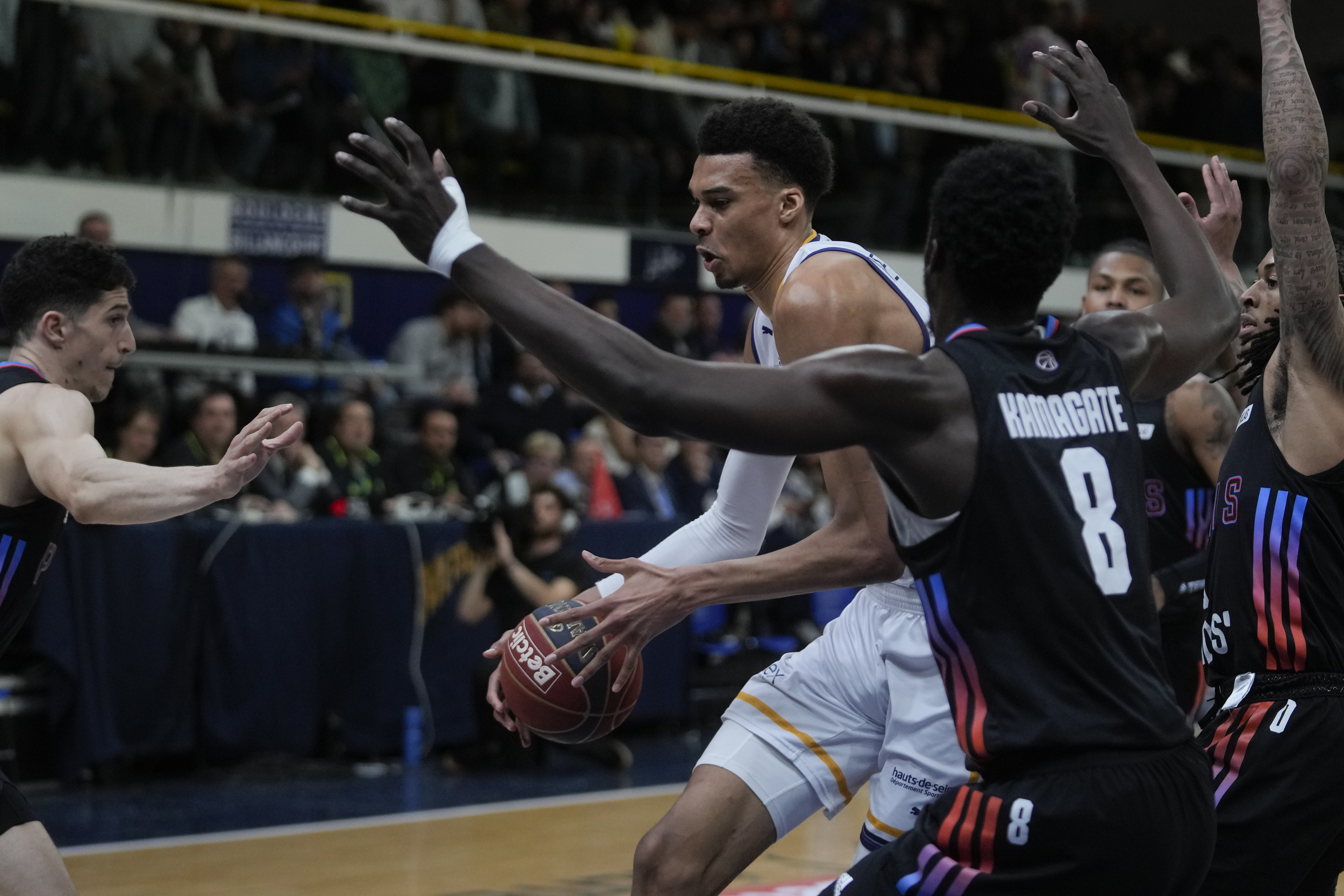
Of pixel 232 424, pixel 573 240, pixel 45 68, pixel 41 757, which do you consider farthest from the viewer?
pixel 573 240

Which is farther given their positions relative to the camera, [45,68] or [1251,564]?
[45,68]

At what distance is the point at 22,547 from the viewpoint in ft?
13.3

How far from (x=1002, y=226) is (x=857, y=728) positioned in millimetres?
1654

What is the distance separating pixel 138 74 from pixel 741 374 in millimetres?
8459

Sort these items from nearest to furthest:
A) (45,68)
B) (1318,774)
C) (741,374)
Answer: (741,374) → (1318,774) → (45,68)

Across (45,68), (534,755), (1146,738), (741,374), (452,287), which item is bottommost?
(534,755)

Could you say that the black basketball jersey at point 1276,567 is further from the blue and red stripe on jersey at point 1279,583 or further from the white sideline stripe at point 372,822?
the white sideline stripe at point 372,822

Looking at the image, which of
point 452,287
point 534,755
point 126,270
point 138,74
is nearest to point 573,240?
point 452,287

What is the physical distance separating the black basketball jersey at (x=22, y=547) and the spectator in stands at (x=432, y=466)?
5.58 metres

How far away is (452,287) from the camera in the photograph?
11.5 m

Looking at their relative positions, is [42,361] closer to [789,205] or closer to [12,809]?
[12,809]

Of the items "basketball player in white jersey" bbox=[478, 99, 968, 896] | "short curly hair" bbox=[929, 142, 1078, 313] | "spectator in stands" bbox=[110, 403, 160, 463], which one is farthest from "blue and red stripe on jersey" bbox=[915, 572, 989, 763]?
"spectator in stands" bbox=[110, 403, 160, 463]

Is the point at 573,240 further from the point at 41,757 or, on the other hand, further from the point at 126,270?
the point at 126,270

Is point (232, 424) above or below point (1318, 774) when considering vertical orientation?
above
